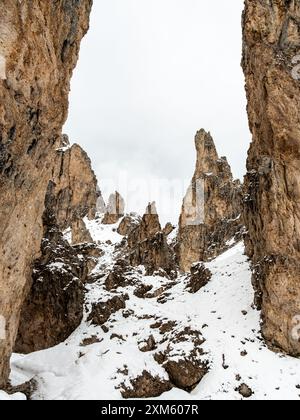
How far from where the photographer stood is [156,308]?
29.3 metres

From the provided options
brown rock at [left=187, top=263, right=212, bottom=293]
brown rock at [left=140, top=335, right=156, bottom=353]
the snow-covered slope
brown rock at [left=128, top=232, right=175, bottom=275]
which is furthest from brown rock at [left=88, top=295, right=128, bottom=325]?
brown rock at [left=128, top=232, right=175, bottom=275]

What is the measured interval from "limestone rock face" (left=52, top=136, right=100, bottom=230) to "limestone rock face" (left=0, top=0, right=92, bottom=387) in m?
55.1

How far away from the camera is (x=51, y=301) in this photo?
28.5m

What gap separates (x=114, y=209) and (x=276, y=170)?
2347 inches

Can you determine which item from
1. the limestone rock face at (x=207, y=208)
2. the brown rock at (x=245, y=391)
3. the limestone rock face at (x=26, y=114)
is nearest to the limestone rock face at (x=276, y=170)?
the brown rock at (x=245, y=391)

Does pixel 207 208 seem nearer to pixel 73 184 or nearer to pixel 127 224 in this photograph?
pixel 127 224

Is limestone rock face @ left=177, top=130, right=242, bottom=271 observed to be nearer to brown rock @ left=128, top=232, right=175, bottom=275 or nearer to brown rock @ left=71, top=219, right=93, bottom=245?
brown rock @ left=128, top=232, right=175, bottom=275

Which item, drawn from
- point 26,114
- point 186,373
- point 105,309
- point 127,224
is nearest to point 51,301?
point 105,309

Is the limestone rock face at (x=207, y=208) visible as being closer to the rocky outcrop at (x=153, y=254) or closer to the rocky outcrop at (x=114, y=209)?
the rocky outcrop at (x=153, y=254)

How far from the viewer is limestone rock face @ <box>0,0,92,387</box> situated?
611 inches

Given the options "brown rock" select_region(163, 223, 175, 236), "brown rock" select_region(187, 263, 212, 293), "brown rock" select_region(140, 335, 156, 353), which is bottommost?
"brown rock" select_region(140, 335, 156, 353)

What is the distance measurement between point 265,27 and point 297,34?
7.44 ft
